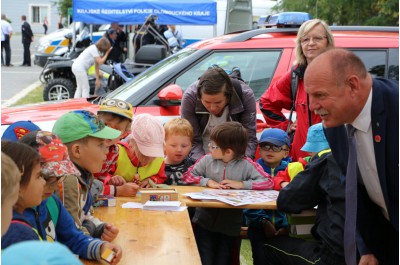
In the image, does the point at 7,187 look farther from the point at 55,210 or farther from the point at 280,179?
the point at 280,179

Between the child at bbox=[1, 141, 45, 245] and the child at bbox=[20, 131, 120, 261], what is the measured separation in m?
0.16

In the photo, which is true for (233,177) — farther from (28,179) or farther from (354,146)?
(28,179)

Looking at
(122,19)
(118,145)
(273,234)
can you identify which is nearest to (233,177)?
(273,234)

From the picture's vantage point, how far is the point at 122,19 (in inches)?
813

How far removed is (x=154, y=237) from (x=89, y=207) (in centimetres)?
47

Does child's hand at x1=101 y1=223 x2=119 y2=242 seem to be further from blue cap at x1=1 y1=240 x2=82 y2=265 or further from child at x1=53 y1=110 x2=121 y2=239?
blue cap at x1=1 y1=240 x2=82 y2=265

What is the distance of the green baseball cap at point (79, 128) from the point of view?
4488 mm

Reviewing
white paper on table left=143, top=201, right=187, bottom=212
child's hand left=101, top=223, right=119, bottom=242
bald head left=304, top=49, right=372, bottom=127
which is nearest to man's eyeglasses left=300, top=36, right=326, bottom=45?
white paper on table left=143, top=201, right=187, bottom=212

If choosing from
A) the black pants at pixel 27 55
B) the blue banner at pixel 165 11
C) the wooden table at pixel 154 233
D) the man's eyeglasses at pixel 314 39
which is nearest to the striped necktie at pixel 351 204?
the wooden table at pixel 154 233

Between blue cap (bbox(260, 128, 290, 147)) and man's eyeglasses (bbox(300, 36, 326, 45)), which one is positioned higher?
man's eyeglasses (bbox(300, 36, 326, 45))

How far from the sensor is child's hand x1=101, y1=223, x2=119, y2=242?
4.32 metres

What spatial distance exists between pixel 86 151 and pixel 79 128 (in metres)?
0.14

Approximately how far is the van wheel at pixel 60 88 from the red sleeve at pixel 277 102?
1081cm

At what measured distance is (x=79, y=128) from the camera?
4492 mm
